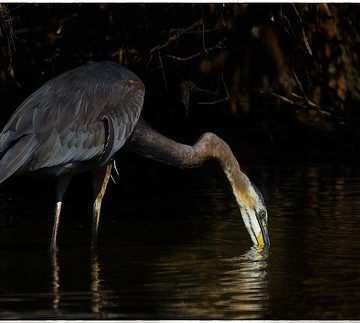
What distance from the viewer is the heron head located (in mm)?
10352

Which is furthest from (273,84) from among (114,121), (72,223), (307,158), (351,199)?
(114,121)

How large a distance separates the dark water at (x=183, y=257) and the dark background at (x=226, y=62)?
Result: 3.88 ft

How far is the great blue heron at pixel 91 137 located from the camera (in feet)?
33.0

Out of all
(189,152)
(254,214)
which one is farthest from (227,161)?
(254,214)

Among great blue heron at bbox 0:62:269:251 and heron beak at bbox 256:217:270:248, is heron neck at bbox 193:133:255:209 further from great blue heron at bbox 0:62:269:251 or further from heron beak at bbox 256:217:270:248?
heron beak at bbox 256:217:270:248

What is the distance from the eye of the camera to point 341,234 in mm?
10680

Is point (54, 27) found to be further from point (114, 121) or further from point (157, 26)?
point (114, 121)

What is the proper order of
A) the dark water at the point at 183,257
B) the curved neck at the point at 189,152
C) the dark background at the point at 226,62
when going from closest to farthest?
the dark water at the point at 183,257
the curved neck at the point at 189,152
the dark background at the point at 226,62

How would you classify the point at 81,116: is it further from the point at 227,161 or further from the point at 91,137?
the point at 227,161

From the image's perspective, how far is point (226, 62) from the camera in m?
19.1

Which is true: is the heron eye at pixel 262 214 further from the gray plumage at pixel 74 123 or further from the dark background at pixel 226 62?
the dark background at pixel 226 62

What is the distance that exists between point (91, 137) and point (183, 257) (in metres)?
1.30

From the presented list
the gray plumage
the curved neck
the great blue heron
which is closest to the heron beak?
the great blue heron

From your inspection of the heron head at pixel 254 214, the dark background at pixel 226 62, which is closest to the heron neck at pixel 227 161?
the heron head at pixel 254 214
